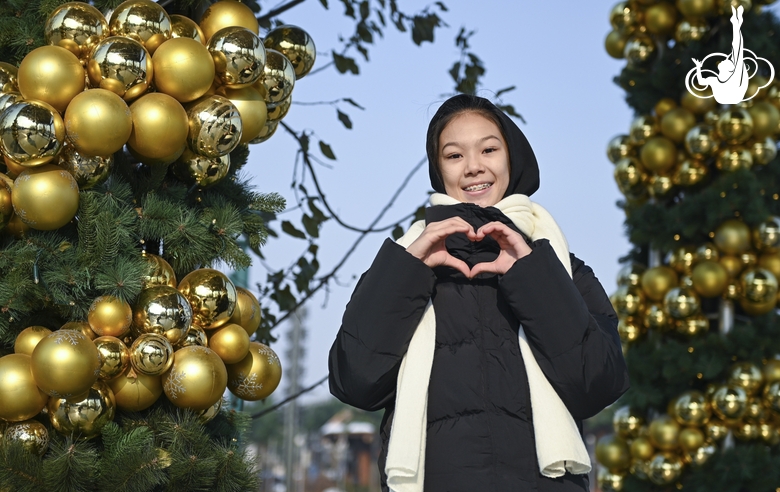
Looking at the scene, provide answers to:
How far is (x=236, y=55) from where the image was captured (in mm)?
2324

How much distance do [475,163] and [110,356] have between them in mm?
969

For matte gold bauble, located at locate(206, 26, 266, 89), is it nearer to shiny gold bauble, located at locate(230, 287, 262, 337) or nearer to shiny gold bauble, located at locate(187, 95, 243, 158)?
shiny gold bauble, located at locate(187, 95, 243, 158)

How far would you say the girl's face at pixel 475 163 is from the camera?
7.22 feet

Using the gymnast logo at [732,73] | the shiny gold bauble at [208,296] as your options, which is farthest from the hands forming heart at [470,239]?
the gymnast logo at [732,73]

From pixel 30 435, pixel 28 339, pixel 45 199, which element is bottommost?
pixel 30 435

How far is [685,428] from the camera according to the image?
4902 mm

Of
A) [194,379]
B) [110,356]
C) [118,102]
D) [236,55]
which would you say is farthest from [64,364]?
[236,55]

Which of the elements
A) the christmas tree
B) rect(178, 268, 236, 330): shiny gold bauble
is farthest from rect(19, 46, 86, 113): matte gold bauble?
the christmas tree

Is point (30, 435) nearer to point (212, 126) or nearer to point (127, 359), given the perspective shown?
point (127, 359)

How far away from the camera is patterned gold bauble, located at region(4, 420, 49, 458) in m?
2.07

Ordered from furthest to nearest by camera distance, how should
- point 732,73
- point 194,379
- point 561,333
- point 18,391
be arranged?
point 732,73 < point 194,379 < point 18,391 < point 561,333

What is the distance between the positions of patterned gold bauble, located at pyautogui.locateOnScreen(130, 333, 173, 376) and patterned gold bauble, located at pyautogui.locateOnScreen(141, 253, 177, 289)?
0.47 feet

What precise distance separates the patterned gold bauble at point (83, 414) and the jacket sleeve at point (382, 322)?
1.86 ft

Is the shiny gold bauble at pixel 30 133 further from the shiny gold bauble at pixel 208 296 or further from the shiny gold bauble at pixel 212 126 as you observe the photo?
the shiny gold bauble at pixel 208 296
